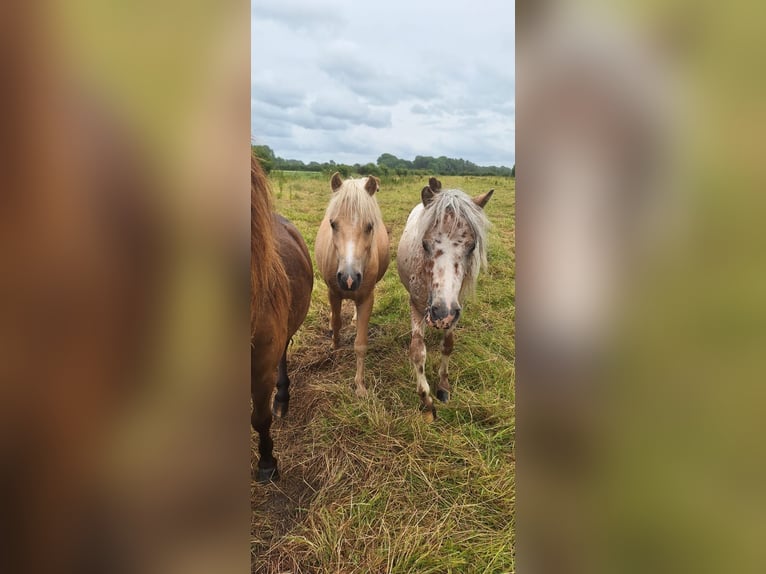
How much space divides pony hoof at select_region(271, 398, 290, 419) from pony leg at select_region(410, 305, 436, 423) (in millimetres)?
1000

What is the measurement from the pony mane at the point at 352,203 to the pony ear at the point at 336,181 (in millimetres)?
242

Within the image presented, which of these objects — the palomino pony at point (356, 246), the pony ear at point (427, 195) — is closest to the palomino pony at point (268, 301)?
the palomino pony at point (356, 246)

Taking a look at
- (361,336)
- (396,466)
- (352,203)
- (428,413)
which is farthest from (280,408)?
(352,203)

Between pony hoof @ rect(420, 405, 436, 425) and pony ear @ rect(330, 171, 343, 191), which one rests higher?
pony ear @ rect(330, 171, 343, 191)

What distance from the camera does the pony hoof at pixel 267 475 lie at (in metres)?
1.84

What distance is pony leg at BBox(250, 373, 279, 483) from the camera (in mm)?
1543

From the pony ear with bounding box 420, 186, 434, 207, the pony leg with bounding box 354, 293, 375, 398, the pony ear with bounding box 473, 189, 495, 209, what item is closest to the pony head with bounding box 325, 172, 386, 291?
the pony ear with bounding box 420, 186, 434, 207

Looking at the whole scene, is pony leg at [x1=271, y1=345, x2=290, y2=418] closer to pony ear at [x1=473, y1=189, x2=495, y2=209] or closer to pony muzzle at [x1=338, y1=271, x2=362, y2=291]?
pony muzzle at [x1=338, y1=271, x2=362, y2=291]
